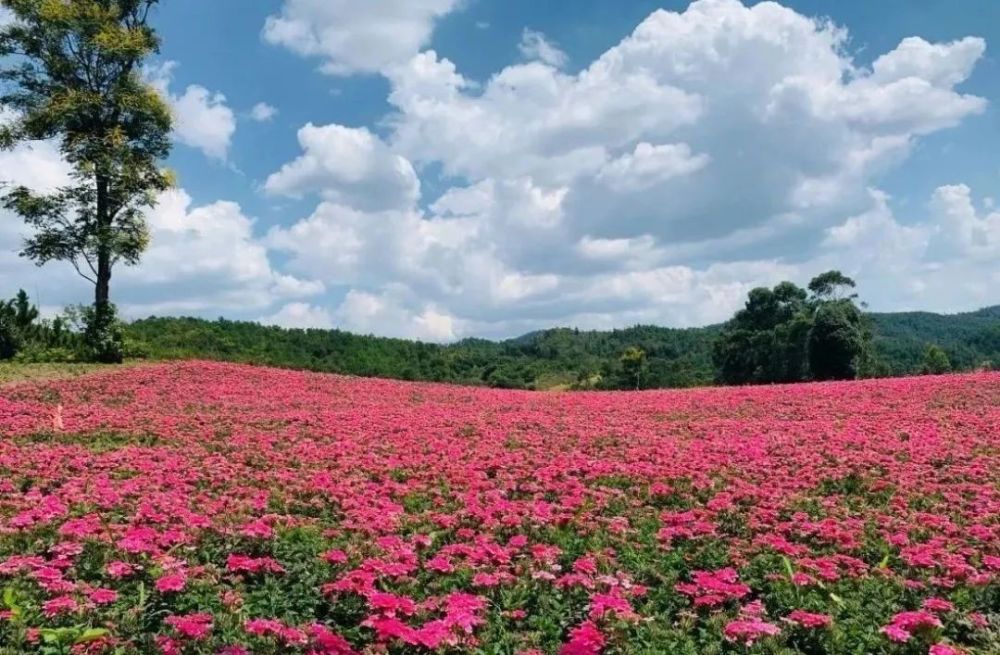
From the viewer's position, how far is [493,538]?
7.18m

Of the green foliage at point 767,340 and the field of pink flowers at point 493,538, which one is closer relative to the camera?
the field of pink flowers at point 493,538

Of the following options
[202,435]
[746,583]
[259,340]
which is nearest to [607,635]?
[746,583]

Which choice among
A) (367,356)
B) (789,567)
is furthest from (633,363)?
(789,567)

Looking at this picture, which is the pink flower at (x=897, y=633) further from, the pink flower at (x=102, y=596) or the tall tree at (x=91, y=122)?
the tall tree at (x=91, y=122)

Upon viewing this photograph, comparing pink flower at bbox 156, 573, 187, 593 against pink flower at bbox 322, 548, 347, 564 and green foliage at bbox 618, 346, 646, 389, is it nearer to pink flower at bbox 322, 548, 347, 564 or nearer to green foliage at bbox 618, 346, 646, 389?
pink flower at bbox 322, 548, 347, 564

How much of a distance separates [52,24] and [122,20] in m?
3.20

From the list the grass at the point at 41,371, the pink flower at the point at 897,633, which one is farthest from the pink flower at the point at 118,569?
the grass at the point at 41,371

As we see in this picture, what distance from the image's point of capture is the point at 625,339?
13875cm

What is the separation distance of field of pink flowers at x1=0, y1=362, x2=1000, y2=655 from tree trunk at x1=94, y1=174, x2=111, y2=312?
14.9 meters

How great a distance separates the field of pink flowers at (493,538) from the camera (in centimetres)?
502

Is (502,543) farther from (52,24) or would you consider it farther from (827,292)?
(827,292)

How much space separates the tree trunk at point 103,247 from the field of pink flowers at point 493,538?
1494 cm

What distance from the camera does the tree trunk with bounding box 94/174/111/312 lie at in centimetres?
2793

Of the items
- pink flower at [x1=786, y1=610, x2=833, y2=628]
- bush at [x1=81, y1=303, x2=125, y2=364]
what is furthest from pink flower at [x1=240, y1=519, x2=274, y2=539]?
bush at [x1=81, y1=303, x2=125, y2=364]
